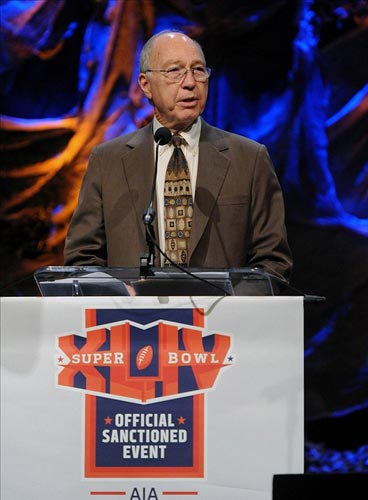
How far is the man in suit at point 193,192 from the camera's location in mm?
2619

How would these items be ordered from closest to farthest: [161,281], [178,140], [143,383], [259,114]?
[143,383], [161,281], [178,140], [259,114]

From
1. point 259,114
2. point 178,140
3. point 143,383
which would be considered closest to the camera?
point 143,383

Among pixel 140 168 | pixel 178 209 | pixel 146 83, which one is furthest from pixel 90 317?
pixel 146 83

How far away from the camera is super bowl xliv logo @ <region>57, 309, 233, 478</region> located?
66.7 inches

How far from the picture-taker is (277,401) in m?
1.70

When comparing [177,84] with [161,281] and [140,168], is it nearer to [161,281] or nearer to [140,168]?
[140,168]

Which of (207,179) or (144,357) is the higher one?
(207,179)

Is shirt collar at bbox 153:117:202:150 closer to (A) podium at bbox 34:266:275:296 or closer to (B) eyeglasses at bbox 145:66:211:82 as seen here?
(B) eyeglasses at bbox 145:66:211:82

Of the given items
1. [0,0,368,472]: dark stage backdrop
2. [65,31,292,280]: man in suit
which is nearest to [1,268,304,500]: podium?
[65,31,292,280]: man in suit

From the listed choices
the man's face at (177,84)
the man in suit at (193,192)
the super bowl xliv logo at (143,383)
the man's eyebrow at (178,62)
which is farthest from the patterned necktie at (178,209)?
the super bowl xliv logo at (143,383)

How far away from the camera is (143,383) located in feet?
5.61

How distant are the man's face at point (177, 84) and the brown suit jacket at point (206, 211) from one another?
123mm

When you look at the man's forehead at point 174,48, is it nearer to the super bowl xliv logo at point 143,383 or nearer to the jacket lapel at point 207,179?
the jacket lapel at point 207,179

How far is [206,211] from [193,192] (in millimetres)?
72
